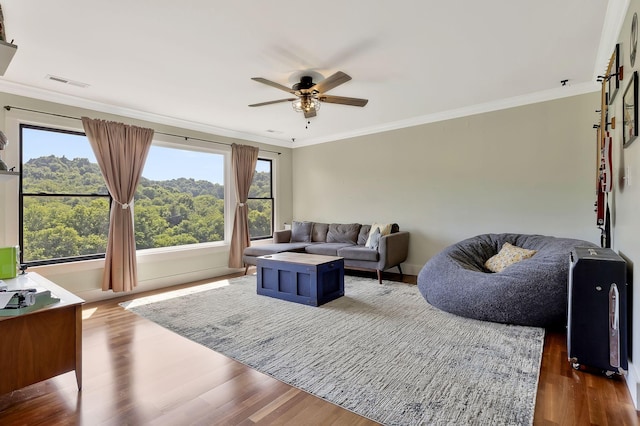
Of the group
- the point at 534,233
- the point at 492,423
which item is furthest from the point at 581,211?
the point at 492,423

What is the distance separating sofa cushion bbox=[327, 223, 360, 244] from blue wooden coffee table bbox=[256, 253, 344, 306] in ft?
5.51

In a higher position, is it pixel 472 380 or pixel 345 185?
pixel 345 185

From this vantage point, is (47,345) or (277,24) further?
(277,24)

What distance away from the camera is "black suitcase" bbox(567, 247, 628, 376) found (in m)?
2.16

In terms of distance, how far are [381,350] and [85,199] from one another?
13.6ft

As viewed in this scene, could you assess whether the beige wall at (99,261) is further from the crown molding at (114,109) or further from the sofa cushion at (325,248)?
the sofa cushion at (325,248)

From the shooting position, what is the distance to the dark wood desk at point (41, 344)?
1935 millimetres

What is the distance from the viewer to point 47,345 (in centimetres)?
208

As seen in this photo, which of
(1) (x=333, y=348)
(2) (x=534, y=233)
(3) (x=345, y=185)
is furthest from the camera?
(3) (x=345, y=185)

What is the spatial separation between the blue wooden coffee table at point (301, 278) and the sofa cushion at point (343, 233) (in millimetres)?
1679

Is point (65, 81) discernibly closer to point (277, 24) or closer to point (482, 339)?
point (277, 24)

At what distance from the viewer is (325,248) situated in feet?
17.9

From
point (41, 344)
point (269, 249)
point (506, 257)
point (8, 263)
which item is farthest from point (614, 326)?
point (8, 263)

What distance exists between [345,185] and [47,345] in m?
5.07
